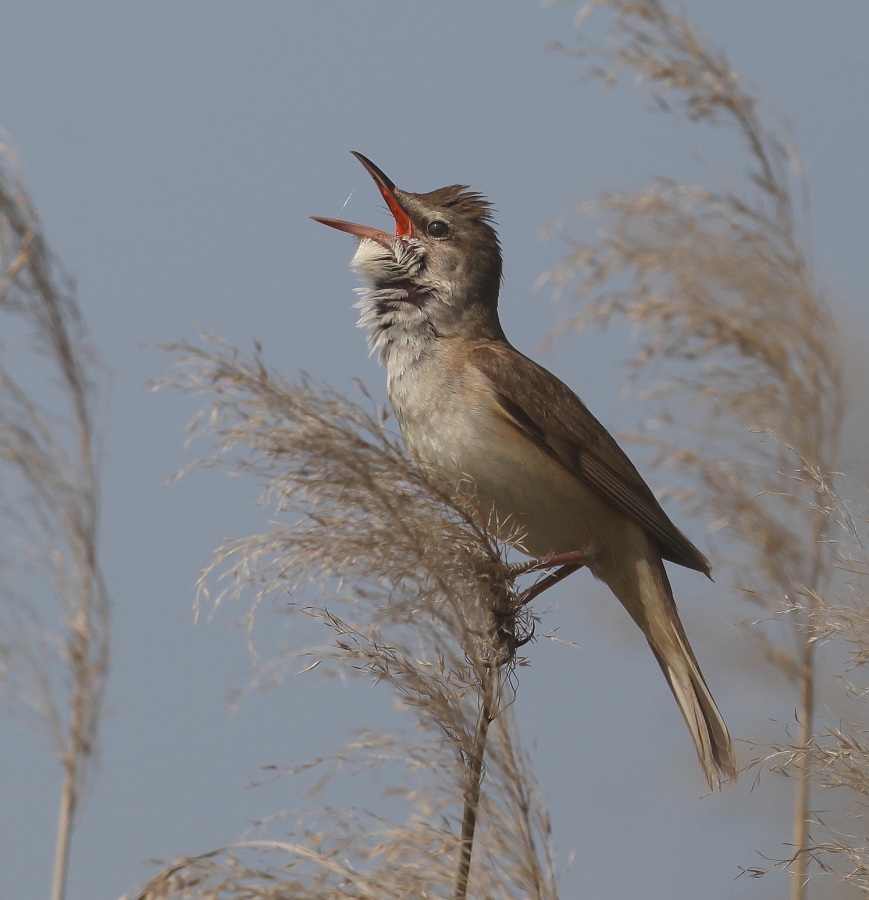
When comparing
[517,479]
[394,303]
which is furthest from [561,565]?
[394,303]

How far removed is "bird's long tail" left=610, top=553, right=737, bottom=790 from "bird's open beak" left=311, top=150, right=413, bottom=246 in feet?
4.54

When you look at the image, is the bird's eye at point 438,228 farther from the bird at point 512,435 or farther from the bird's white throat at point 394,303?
the bird's white throat at point 394,303

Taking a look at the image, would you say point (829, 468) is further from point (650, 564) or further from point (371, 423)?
point (371, 423)

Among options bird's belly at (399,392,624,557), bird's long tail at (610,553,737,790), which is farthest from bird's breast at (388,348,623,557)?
bird's long tail at (610,553,737,790)

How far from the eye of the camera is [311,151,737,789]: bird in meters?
3.41

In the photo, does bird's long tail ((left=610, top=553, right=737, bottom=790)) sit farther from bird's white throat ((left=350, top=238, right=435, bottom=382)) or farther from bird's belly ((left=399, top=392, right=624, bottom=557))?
bird's white throat ((left=350, top=238, right=435, bottom=382))

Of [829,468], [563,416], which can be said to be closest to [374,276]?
[563,416]

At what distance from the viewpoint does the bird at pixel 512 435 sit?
3.41 metres

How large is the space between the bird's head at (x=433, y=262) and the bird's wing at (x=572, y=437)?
0.70 ft

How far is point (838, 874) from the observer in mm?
2137

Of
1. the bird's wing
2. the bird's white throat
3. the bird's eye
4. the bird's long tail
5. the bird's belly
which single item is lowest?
the bird's long tail

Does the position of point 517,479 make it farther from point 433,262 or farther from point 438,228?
point 438,228

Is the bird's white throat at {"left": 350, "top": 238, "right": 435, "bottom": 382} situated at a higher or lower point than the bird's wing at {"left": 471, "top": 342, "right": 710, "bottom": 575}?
higher

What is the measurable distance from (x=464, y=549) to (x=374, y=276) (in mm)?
1548
